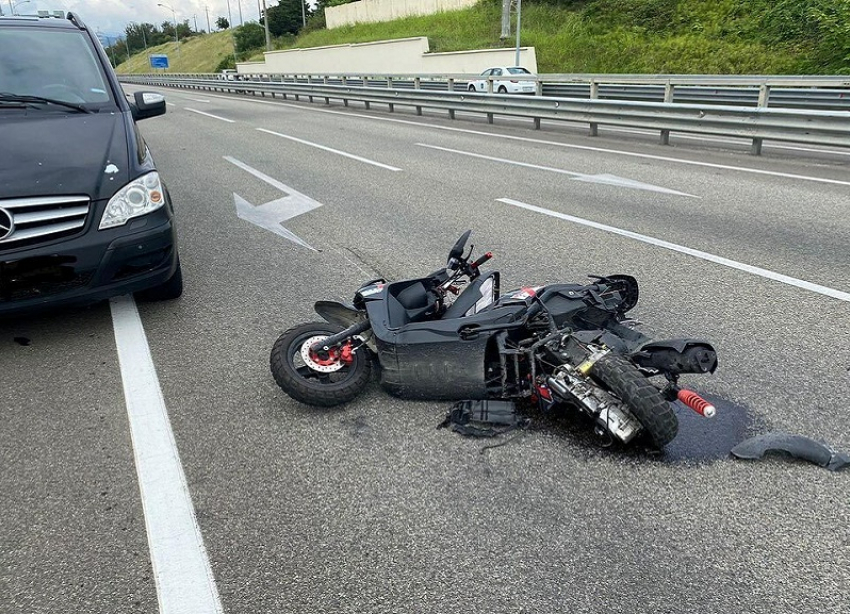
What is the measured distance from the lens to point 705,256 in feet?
19.0

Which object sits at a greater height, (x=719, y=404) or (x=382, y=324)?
(x=382, y=324)

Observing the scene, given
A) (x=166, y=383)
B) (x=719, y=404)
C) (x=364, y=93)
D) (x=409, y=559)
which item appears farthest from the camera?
(x=364, y=93)

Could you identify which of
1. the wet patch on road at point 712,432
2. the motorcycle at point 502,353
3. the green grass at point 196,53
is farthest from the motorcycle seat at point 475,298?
the green grass at point 196,53

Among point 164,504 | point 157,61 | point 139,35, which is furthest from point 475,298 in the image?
point 139,35

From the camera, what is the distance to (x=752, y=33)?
28.1 metres

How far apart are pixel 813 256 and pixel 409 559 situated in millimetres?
4991

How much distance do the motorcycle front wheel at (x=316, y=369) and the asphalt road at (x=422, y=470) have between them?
110mm

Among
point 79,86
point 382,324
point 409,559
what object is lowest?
point 409,559

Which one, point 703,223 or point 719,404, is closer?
point 719,404

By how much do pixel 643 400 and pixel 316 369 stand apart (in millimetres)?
1642

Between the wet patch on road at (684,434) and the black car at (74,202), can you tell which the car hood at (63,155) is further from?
the wet patch on road at (684,434)

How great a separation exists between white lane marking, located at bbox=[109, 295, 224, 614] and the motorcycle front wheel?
24.9 inches

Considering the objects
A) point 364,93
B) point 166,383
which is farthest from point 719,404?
point 364,93

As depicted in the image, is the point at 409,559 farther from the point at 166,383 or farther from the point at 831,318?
the point at 831,318
